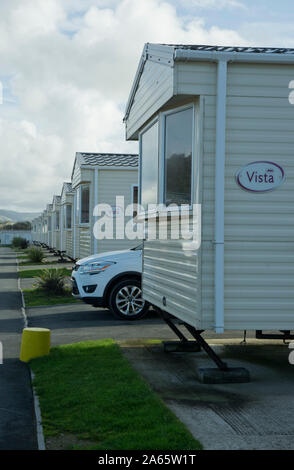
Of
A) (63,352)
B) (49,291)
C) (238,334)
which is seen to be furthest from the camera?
(49,291)

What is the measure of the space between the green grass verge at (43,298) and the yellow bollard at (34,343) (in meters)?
5.97

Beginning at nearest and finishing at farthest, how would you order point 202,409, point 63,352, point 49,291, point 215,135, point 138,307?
1. point 202,409
2. point 215,135
3. point 63,352
4. point 138,307
5. point 49,291

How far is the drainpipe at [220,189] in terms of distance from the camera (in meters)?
→ 6.58

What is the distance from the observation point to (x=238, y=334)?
10.0 metres

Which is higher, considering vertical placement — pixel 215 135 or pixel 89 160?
pixel 89 160

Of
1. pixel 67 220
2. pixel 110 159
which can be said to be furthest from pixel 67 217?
pixel 110 159

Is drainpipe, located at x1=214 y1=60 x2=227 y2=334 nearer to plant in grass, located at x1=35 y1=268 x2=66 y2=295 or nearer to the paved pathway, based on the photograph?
the paved pathway

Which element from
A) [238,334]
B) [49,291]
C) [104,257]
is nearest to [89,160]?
[49,291]

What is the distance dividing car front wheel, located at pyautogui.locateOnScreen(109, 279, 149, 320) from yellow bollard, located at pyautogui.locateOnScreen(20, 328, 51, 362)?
3397 millimetres

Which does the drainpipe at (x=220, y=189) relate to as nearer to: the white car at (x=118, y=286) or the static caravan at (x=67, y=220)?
the white car at (x=118, y=286)

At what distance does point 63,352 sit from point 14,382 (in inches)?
46.9

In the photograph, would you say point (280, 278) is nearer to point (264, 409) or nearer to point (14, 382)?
point (264, 409)

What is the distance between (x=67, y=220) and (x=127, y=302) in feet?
63.2

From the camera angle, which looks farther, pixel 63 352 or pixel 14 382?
pixel 63 352
